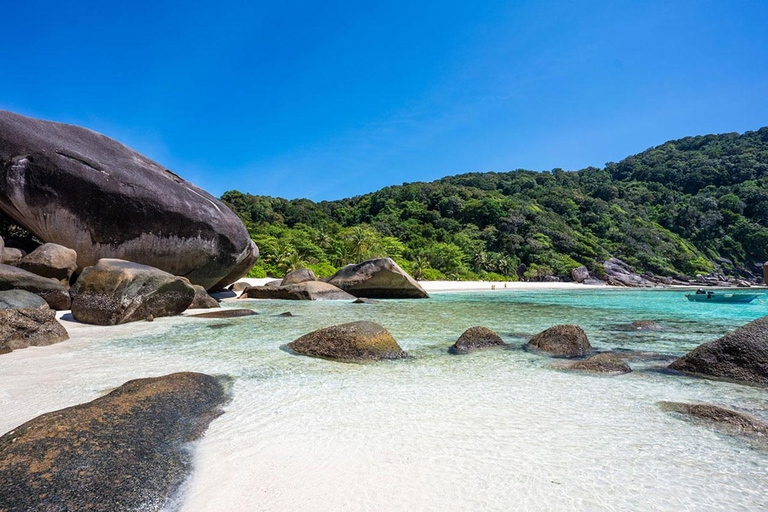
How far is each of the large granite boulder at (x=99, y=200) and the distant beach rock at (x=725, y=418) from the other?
13.1 metres

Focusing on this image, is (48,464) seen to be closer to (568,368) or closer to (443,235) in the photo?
(568,368)

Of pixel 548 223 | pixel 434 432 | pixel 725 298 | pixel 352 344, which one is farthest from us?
pixel 548 223

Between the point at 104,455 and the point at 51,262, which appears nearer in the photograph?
the point at 104,455

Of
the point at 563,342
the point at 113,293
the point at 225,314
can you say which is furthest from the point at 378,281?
the point at 563,342

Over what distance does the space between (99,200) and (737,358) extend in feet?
46.9

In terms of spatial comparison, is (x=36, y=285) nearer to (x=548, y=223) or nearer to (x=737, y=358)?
(x=737, y=358)

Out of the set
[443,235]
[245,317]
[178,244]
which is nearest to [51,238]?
[178,244]

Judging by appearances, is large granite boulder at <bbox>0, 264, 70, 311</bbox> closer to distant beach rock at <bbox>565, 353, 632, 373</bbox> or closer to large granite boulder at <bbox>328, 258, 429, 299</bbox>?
distant beach rock at <bbox>565, 353, 632, 373</bbox>

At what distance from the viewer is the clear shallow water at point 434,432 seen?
6.68 feet

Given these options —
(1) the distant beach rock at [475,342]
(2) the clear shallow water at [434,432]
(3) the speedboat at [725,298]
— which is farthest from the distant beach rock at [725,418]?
(3) the speedboat at [725,298]

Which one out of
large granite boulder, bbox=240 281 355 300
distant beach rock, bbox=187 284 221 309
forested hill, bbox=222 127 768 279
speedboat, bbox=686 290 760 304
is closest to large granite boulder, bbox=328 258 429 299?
large granite boulder, bbox=240 281 355 300

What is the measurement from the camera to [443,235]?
184ft

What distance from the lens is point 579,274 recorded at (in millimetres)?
49875

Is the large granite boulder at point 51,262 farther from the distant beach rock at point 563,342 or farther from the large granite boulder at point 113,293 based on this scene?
the distant beach rock at point 563,342
